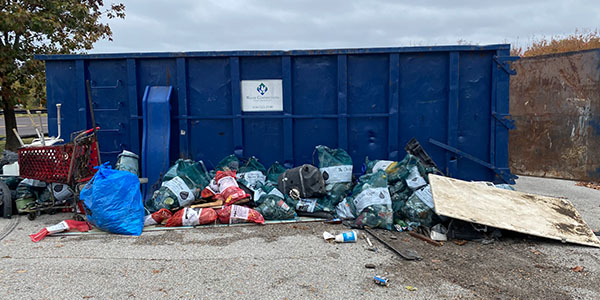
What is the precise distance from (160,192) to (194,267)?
1679 millimetres

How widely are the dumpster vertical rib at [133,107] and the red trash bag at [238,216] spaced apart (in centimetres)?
196

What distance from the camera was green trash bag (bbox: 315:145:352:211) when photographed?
5543 mm

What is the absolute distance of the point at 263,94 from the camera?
6.16 meters

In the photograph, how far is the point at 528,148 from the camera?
21.5ft

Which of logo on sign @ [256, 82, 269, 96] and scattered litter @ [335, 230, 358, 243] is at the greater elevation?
logo on sign @ [256, 82, 269, 96]

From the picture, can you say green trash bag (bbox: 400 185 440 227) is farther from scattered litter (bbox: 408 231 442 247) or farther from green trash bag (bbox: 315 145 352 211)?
green trash bag (bbox: 315 145 352 211)

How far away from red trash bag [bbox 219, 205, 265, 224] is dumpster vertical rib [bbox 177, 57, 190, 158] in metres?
1.51

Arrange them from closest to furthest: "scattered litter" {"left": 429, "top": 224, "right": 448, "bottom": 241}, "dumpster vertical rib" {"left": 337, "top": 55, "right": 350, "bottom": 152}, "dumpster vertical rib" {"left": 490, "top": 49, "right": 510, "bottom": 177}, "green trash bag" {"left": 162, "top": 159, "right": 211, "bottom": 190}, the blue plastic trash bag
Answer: "scattered litter" {"left": 429, "top": 224, "right": 448, "bottom": 241} → the blue plastic trash bag → "green trash bag" {"left": 162, "top": 159, "right": 211, "bottom": 190} → "dumpster vertical rib" {"left": 490, "top": 49, "right": 510, "bottom": 177} → "dumpster vertical rib" {"left": 337, "top": 55, "right": 350, "bottom": 152}

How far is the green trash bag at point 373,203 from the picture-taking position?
4891 mm

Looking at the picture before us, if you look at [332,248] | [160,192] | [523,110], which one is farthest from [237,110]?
[523,110]

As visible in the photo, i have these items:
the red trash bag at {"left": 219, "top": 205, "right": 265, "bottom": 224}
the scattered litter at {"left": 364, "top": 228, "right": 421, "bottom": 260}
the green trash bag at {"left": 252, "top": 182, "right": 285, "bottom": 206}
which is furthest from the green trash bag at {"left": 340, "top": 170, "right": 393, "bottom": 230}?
the red trash bag at {"left": 219, "top": 205, "right": 265, "bottom": 224}

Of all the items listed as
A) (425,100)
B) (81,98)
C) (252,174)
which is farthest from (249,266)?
(81,98)

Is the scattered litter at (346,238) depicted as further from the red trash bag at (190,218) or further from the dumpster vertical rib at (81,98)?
the dumpster vertical rib at (81,98)

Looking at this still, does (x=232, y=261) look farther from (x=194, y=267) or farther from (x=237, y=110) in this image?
(x=237, y=110)
